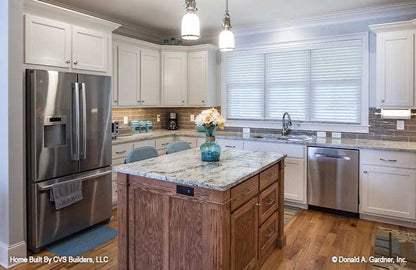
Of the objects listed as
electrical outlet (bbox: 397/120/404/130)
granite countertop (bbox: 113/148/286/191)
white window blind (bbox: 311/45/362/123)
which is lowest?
granite countertop (bbox: 113/148/286/191)

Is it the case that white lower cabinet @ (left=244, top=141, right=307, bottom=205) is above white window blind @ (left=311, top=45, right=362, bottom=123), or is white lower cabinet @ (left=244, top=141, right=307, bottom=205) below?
below

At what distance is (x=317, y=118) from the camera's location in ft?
14.7

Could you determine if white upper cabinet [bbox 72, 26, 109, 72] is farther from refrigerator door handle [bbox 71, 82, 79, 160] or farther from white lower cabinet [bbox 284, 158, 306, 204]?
white lower cabinet [bbox 284, 158, 306, 204]

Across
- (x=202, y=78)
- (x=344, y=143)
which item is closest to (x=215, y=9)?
(x=202, y=78)

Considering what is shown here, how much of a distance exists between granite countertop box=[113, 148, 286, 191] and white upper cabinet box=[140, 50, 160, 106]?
2.16m

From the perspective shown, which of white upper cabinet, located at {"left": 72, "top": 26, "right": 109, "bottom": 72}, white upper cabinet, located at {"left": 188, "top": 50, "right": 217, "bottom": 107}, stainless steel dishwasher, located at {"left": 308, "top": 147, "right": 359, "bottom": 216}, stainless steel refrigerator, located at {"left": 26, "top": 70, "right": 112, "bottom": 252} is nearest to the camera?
stainless steel refrigerator, located at {"left": 26, "top": 70, "right": 112, "bottom": 252}

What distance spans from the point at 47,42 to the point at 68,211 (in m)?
1.73

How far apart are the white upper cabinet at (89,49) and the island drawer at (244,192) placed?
234 centimetres

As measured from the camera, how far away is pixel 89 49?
348cm

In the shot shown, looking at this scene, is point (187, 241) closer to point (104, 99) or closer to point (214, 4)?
point (104, 99)

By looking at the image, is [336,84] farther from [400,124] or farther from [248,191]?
[248,191]

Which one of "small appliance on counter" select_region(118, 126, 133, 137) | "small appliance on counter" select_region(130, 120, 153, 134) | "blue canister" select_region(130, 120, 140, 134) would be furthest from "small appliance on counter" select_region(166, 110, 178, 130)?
"small appliance on counter" select_region(118, 126, 133, 137)

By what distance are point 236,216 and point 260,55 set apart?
345 cm

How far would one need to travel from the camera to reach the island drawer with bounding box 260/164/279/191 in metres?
2.49
